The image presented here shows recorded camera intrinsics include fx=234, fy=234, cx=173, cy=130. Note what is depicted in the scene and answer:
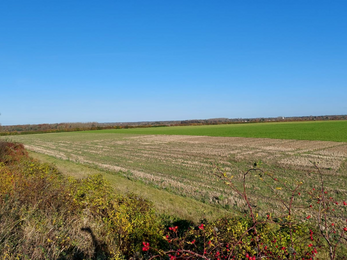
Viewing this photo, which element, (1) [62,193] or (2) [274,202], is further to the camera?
(2) [274,202]

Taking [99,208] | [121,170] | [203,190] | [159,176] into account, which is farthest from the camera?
[121,170]

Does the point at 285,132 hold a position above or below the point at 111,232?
below

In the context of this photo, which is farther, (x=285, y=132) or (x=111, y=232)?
(x=285, y=132)

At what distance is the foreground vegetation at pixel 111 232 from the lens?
11.0 feet

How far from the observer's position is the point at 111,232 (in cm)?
443

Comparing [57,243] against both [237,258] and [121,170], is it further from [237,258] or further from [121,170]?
[121,170]

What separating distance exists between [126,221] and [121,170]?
1102 cm

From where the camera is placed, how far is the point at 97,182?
21.6 ft

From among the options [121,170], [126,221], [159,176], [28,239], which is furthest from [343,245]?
[121,170]

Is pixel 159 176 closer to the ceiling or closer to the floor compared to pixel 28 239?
closer to the floor

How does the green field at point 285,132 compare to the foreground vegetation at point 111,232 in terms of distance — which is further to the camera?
the green field at point 285,132

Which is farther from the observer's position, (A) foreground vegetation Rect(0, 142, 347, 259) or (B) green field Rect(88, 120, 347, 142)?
(B) green field Rect(88, 120, 347, 142)

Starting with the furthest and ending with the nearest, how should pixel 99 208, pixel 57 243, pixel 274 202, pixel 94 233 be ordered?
pixel 274 202 < pixel 99 208 < pixel 94 233 < pixel 57 243

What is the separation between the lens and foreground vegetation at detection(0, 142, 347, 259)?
3.34m
